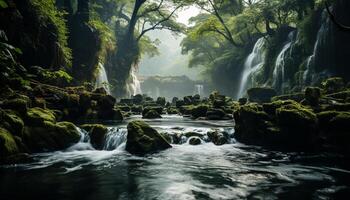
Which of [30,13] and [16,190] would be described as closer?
[16,190]

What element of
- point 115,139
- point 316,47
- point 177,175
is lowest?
point 177,175

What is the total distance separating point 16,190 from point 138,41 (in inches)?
1546

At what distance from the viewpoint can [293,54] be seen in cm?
2770

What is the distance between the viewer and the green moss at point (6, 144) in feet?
27.6

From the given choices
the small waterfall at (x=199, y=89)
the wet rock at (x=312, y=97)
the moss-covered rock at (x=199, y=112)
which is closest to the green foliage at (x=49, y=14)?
the moss-covered rock at (x=199, y=112)

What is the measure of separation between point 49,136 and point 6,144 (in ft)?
7.83

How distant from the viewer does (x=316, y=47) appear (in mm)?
23734

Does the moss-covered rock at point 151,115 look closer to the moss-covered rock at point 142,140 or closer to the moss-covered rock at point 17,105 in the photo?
the moss-covered rock at point 142,140

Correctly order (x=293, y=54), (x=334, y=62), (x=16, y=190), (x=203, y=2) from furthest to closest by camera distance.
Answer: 1. (x=203, y=2)
2. (x=293, y=54)
3. (x=334, y=62)
4. (x=16, y=190)

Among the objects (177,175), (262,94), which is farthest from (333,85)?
(177,175)

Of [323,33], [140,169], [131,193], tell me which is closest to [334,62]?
[323,33]

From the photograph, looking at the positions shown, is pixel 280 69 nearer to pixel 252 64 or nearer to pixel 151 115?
pixel 252 64

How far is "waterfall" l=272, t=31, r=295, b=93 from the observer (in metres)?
28.8

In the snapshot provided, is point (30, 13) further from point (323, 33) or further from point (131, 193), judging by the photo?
point (323, 33)
